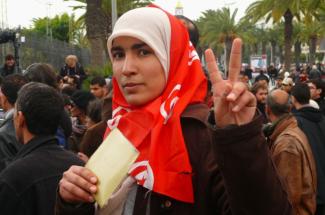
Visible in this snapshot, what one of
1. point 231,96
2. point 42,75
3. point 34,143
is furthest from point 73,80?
point 231,96

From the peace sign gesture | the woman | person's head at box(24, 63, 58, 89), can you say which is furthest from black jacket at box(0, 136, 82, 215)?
person's head at box(24, 63, 58, 89)

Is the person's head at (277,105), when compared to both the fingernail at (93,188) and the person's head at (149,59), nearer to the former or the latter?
the person's head at (149,59)

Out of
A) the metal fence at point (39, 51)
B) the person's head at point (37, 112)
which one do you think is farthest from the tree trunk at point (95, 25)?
the person's head at point (37, 112)

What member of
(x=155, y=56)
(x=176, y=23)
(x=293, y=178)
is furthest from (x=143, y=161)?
(x=293, y=178)

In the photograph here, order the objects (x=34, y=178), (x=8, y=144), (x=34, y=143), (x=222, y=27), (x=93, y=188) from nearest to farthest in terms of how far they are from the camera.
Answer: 1. (x=93, y=188)
2. (x=34, y=178)
3. (x=34, y=143)
4. (x=8, y=144)
5. (x=222, y=27)

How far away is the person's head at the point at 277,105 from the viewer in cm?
542

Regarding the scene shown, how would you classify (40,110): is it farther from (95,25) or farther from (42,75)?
(95,25)

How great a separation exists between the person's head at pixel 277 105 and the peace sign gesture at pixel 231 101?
12.3 feet

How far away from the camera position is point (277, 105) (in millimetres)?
5438

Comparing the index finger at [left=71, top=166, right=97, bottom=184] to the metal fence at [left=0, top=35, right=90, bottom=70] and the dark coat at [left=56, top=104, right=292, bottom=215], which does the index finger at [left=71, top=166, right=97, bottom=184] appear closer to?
the dark coat at [left=56, top=104, right=292, bottom=215]

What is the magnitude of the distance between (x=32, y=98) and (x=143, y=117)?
1.60m

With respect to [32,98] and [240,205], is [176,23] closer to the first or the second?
[240,205]

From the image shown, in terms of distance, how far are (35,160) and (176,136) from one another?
1.48 metres

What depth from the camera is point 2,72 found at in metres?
11.7
